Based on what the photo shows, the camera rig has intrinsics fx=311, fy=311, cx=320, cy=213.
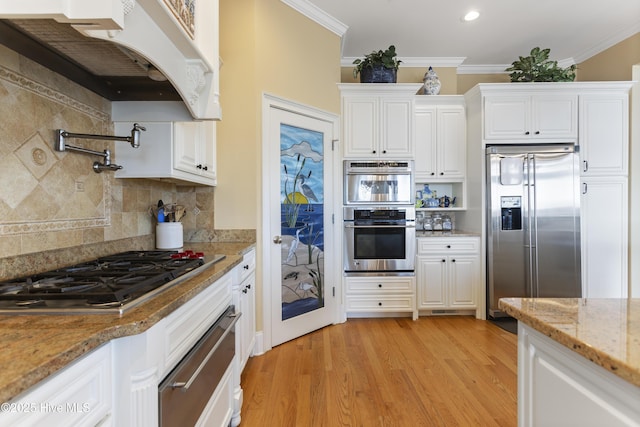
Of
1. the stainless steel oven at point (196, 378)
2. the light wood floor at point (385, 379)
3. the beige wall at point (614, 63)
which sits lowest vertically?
the light wood floor at point (385, 379)

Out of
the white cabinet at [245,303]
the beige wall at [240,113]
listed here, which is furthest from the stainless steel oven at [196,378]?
the beige wall at [240,113]

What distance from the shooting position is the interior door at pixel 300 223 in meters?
2.57

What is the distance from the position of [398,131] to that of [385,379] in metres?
2.33

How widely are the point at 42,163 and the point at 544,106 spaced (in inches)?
161

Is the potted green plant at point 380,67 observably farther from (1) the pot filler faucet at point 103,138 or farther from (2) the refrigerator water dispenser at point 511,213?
(1) the pot filler faucet at point 103,138

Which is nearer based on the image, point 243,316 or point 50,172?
point 50,172

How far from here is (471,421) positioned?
169cm

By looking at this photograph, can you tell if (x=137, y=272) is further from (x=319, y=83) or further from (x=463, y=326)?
(x=463, y=326)

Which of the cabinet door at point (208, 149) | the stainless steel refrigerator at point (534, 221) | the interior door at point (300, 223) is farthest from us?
the stainless steel refrigerator at point (534, 221)

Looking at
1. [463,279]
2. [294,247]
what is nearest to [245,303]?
[294,247]

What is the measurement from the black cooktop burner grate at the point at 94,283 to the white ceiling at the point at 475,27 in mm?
2528

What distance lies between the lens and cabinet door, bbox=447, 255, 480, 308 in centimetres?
328

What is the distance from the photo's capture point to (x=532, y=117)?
3.24m

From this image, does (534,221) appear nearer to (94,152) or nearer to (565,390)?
(565,390)
